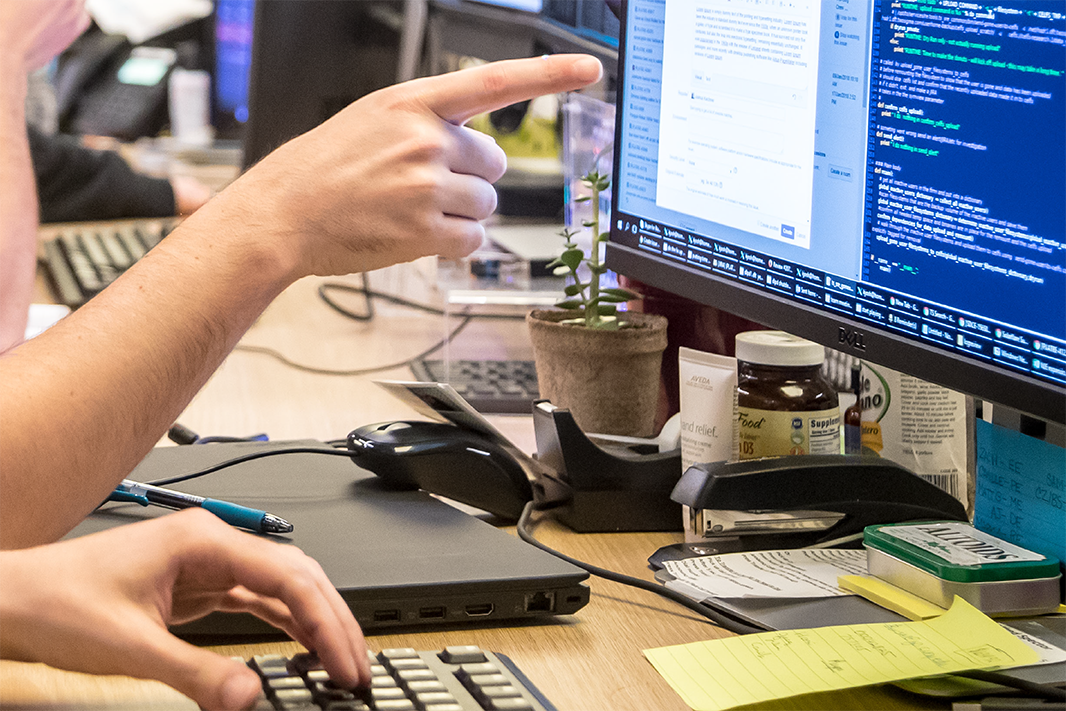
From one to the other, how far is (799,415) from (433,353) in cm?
72

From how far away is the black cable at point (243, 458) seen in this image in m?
0.81

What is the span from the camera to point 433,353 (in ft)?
4.58

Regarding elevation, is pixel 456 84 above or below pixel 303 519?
above

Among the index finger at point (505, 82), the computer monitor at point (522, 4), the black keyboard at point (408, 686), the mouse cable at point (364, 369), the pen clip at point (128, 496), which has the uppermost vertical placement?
the computer monitor at point (522, 4)

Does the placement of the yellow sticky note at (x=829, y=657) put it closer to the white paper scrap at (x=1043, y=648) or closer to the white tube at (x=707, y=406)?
the white paper scrap at (x=1043, y=648)

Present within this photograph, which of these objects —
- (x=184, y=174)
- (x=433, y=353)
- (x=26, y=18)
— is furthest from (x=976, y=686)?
(x=184, y=174)

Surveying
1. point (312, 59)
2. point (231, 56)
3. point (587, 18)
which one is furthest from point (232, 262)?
point (231, 56)

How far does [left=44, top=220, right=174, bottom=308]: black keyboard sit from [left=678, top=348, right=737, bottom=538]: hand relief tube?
0.95 meters

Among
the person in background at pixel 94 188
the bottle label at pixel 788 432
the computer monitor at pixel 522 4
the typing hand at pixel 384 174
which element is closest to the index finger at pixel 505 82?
the typing hand at pixel 384 174

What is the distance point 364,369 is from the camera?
4.32 feet

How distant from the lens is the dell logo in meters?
0.67

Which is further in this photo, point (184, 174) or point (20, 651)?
point (184, 174)

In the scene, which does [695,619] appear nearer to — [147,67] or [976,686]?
[976,686]

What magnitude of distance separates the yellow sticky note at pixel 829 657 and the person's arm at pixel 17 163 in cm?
70
